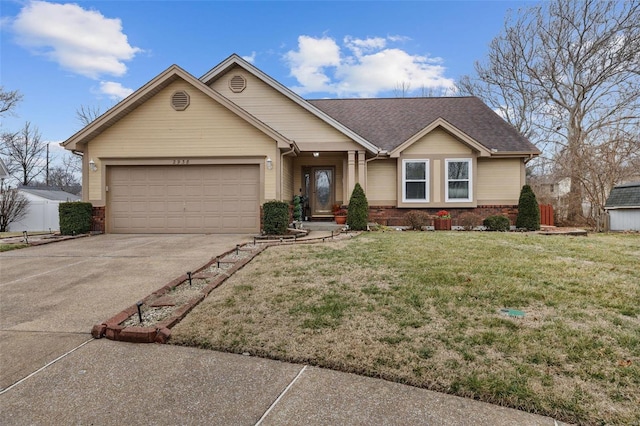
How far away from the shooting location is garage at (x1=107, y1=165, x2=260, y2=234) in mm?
11852

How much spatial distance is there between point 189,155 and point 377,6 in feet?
36.3

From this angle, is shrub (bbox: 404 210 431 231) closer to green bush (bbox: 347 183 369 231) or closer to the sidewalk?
green bush (bbox: 347 183 369 231)

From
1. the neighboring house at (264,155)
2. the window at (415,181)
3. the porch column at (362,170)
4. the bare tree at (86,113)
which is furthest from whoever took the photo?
the bare tree at (86,113)

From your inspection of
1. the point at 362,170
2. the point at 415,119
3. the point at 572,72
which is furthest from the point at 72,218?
the point at 572,72

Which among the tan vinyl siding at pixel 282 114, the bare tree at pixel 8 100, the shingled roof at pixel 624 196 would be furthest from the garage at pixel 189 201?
the bare tree at pixel 8 100

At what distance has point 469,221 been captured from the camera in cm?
1316

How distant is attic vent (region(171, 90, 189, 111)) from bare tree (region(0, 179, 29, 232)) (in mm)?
13309

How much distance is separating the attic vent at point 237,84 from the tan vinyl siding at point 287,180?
3296mm

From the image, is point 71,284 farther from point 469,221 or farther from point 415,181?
point 469,221

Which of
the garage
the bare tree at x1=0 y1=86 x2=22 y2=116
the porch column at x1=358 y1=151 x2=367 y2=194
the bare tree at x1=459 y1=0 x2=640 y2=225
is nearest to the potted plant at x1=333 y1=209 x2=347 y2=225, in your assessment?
the porch column at x1=358 y1=151 x2=367 y2=194

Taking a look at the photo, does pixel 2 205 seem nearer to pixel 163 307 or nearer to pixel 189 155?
pixel 189 155

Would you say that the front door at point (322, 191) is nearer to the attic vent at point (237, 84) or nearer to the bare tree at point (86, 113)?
the attic vent at point (237, 84)

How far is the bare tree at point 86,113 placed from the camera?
1291 inches

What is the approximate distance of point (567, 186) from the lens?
2047cm
